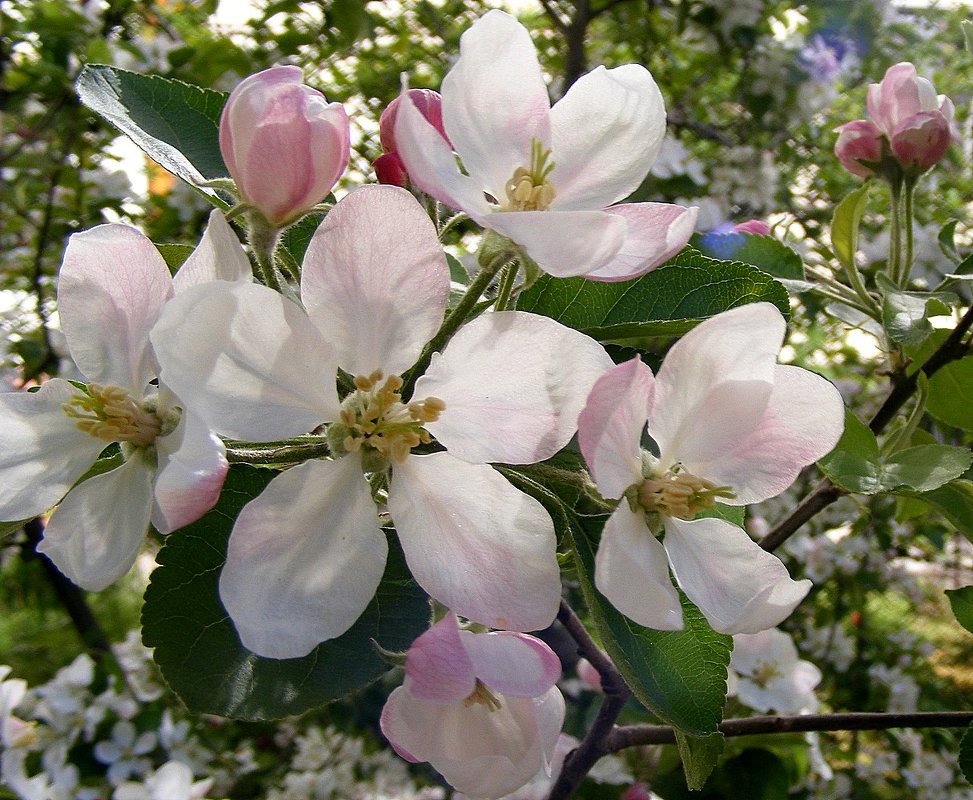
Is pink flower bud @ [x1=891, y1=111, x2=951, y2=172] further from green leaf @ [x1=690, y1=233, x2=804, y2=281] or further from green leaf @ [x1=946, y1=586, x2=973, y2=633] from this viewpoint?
green leaf @ [x1=946, y1=586, x2=973, y2=633]

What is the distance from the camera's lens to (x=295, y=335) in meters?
0.52

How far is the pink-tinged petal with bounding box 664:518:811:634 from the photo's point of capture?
0.52 m

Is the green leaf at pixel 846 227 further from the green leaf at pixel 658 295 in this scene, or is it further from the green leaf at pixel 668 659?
the green leaf at pixel 668 659

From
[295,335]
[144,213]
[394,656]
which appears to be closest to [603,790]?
[394,656]

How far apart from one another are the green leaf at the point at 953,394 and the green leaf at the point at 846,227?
0.16 meters

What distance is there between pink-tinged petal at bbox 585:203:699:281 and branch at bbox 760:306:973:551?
1.69 feet

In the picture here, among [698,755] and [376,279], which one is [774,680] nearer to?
[698,755]

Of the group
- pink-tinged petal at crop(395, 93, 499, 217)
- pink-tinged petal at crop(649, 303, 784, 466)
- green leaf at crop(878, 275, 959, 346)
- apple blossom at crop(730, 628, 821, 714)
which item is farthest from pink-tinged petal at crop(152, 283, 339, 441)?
apple blossom at crop(730, 628, 821, 714)

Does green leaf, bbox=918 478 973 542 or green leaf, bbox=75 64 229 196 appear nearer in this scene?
green leaf, bbox=75 64 229 196

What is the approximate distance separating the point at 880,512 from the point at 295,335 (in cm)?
258

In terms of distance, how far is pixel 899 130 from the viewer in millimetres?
1037

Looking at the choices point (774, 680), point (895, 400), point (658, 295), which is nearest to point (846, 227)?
point (895, 400)

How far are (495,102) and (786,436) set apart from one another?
291 millimetres

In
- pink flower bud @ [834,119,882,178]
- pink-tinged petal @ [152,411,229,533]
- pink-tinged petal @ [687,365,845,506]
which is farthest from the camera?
pink flower bud @ [834,119,882,178]
